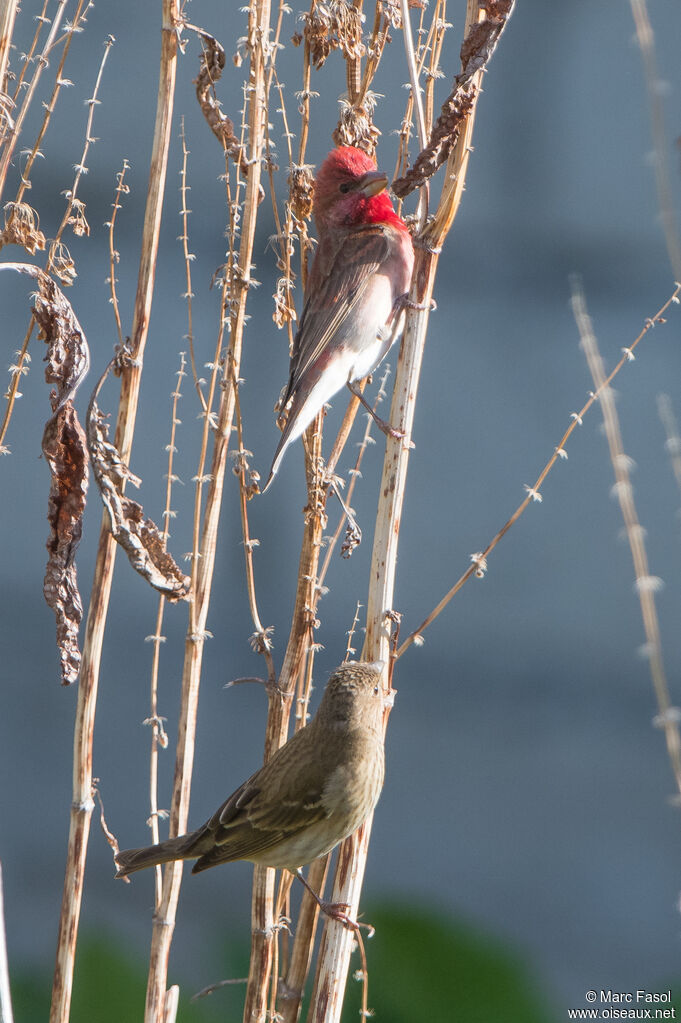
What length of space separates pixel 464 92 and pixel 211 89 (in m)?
0.43

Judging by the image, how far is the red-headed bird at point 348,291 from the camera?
214 cm

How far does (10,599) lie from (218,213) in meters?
1.82

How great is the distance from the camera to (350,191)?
6.93 feet

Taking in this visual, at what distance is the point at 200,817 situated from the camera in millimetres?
4340

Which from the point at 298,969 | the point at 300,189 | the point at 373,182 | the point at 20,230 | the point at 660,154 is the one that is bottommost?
the point at 298,969

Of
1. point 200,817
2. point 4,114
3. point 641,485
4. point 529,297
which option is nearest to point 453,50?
point 529,297

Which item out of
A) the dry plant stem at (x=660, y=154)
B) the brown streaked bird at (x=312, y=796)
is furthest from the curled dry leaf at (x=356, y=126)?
the brown streaked bird at (x=312, y=796)

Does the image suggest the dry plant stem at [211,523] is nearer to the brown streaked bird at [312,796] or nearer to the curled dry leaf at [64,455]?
the brown streaked bird at [312,796]

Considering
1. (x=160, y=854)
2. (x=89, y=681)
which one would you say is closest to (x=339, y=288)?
(x=89, y=681)

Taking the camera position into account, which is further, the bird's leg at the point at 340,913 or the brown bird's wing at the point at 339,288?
the brown bird's wing at the point at 339,288

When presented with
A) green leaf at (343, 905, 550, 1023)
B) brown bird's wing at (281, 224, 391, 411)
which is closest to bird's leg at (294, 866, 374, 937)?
brown bird's wing at (281, 224, 391, 411)

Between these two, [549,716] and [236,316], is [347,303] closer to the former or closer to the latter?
[236,316]

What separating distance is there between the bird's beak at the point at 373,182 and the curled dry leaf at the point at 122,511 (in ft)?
2.31

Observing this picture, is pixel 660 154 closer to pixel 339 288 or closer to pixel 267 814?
pixel 339 288
